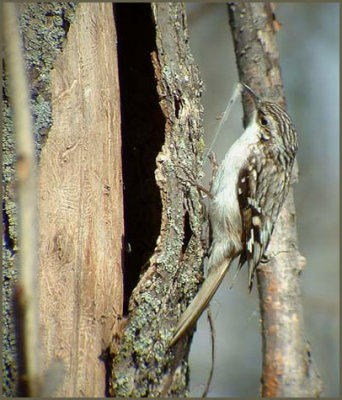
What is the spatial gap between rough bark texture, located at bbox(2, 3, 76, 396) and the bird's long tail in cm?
70

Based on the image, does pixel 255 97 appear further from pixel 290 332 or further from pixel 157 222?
pixel 290 332

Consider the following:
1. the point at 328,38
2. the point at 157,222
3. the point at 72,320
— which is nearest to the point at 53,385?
the point at 72,320

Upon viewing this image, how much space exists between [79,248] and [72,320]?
237 millimetres

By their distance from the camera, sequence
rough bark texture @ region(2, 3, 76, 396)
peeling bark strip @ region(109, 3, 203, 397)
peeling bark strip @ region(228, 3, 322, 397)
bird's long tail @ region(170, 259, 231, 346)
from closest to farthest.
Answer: rough bark texture @ region(2, 3, 76, 396), peeling bark strip @ region(109, 3, 203, 397), bird's long tail @ region(170, 259, 231, 346), peeling bark strip @ region(228, 3, 322, 397)

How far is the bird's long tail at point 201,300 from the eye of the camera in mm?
2418

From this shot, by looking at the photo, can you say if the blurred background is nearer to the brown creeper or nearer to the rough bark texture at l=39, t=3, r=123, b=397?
the brown creeper

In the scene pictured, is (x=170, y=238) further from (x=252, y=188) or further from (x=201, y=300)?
(x=252, y=188)

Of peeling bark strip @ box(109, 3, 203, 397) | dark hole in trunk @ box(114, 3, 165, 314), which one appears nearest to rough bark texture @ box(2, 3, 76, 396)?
peeling bark strip @ box(109, 3, 203, 397)

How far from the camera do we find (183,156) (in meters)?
2.47

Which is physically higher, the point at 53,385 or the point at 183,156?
the point at 183,156

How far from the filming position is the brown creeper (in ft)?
9.68

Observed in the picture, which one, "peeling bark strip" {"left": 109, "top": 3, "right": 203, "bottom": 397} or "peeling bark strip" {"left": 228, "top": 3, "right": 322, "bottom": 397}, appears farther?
"peeling bark strip" {"left": 228, "top": 3, "right": 322, "bottom": 397}

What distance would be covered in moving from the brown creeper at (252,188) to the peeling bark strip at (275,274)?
0.06 metres

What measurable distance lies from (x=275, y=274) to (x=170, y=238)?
0.61 meters
